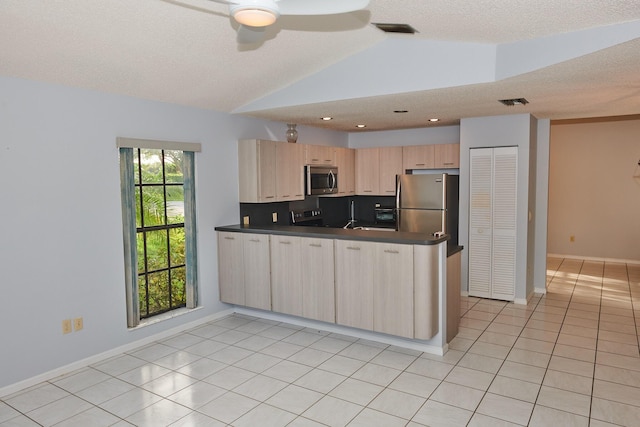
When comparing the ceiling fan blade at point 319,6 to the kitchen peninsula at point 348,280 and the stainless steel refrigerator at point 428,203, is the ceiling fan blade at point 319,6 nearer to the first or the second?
the kitchen peninsula at point 348,280

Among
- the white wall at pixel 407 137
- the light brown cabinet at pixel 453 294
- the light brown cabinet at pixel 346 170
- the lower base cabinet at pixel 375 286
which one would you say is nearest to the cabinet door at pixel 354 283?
the lower base cabinet at pixel 375 286

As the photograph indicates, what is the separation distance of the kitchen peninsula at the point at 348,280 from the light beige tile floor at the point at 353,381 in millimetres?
178

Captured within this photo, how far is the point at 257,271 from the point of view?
4.66 m

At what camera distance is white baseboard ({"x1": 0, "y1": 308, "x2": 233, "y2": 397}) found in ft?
10.5

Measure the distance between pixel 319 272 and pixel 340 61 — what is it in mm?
1982

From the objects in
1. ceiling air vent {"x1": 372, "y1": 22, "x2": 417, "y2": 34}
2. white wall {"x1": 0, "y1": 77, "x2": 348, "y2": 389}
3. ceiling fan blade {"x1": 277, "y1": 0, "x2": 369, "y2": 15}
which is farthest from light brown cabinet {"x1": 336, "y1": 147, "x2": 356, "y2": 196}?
ceiling fan blade {"x1": 277, "y1": 0, "x2": 369, "y2": 15}

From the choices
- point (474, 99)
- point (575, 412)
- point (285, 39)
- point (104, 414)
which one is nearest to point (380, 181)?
point (474, 99)

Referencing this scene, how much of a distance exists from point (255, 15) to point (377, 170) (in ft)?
15.8

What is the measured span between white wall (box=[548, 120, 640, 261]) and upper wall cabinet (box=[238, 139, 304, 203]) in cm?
523

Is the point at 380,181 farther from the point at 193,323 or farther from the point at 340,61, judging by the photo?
the point at 193,323

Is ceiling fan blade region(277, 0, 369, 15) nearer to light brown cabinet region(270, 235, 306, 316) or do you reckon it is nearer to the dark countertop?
the dark countertop

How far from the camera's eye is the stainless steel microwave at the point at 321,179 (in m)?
5.60

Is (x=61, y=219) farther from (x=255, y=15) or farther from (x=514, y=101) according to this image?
(x=514, y=101)

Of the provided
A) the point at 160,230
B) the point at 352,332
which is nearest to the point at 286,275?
the point at 352,332
